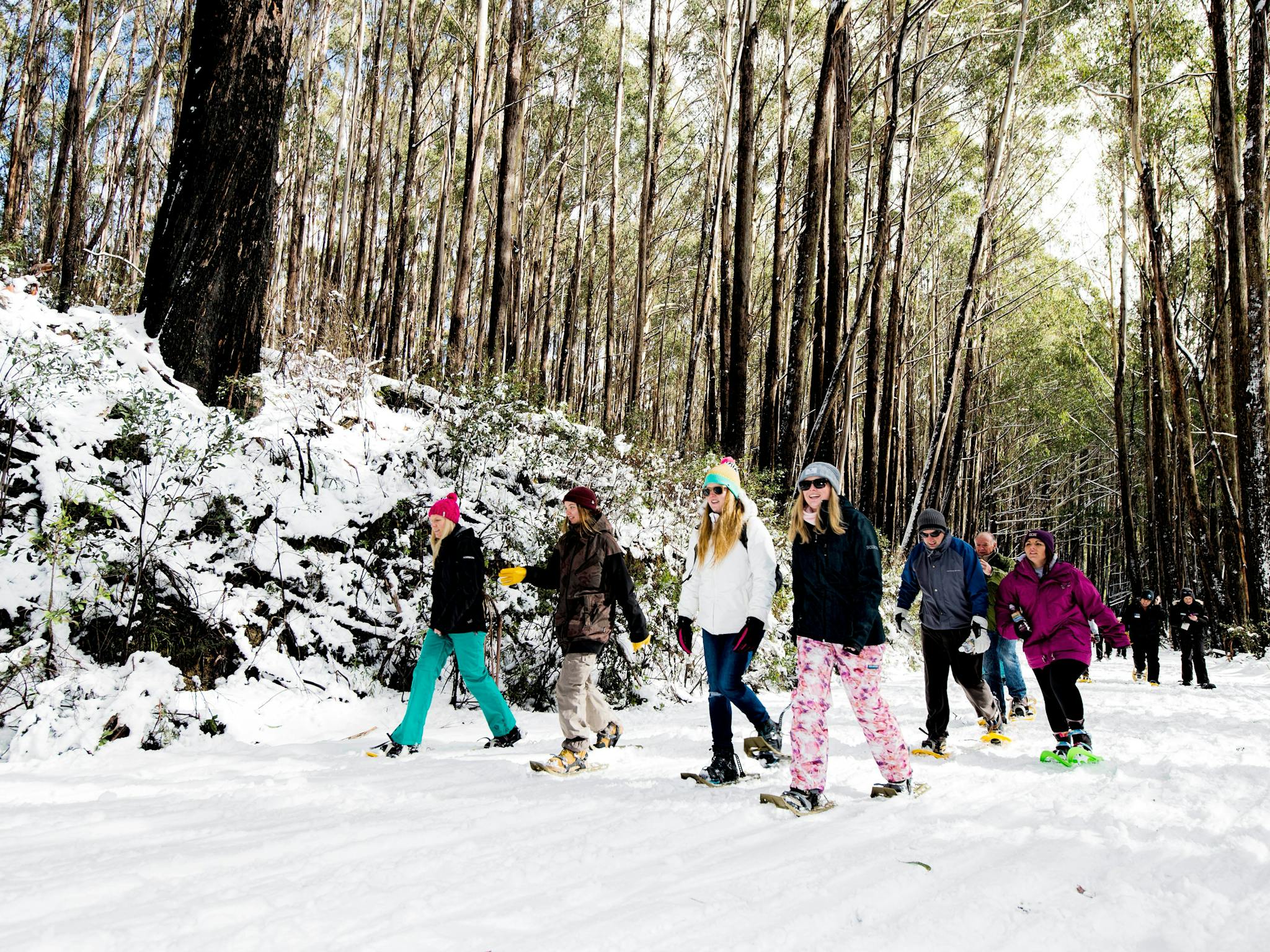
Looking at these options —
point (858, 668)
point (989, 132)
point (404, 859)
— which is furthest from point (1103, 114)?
point (404, 859)

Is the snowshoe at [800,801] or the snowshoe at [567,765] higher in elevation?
the snowshoe at [800,801]

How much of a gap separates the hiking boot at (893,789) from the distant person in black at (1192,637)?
31.8 feet

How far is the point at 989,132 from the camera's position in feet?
63.0

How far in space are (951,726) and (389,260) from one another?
1895 centimetres

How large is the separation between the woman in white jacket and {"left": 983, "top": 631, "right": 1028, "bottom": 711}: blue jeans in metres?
3.79

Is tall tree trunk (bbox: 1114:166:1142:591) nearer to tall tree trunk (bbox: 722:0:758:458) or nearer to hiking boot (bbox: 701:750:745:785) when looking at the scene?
tall tree trunk (bbox: 722:0:758:458)

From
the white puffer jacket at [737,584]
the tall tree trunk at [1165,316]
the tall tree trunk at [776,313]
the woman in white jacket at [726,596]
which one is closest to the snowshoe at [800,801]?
the woman in white jacket at [726,596]

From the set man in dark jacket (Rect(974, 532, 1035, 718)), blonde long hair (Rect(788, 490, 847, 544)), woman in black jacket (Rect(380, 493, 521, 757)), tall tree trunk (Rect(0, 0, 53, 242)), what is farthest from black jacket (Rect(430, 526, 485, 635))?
tall tree trunk (Rect(0, 0, 53, 242))

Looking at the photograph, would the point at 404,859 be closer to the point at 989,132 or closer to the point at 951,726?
the point at 951,726

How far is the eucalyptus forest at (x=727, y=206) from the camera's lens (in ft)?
26.9

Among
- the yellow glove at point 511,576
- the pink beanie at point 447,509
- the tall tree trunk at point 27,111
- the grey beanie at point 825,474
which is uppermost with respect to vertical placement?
the tall tree trunk at point 27,111

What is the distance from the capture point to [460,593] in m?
4.82

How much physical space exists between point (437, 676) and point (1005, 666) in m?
5.30

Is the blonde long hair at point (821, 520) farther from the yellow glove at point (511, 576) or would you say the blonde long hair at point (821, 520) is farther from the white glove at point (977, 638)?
the white glove at point (977, 638)
